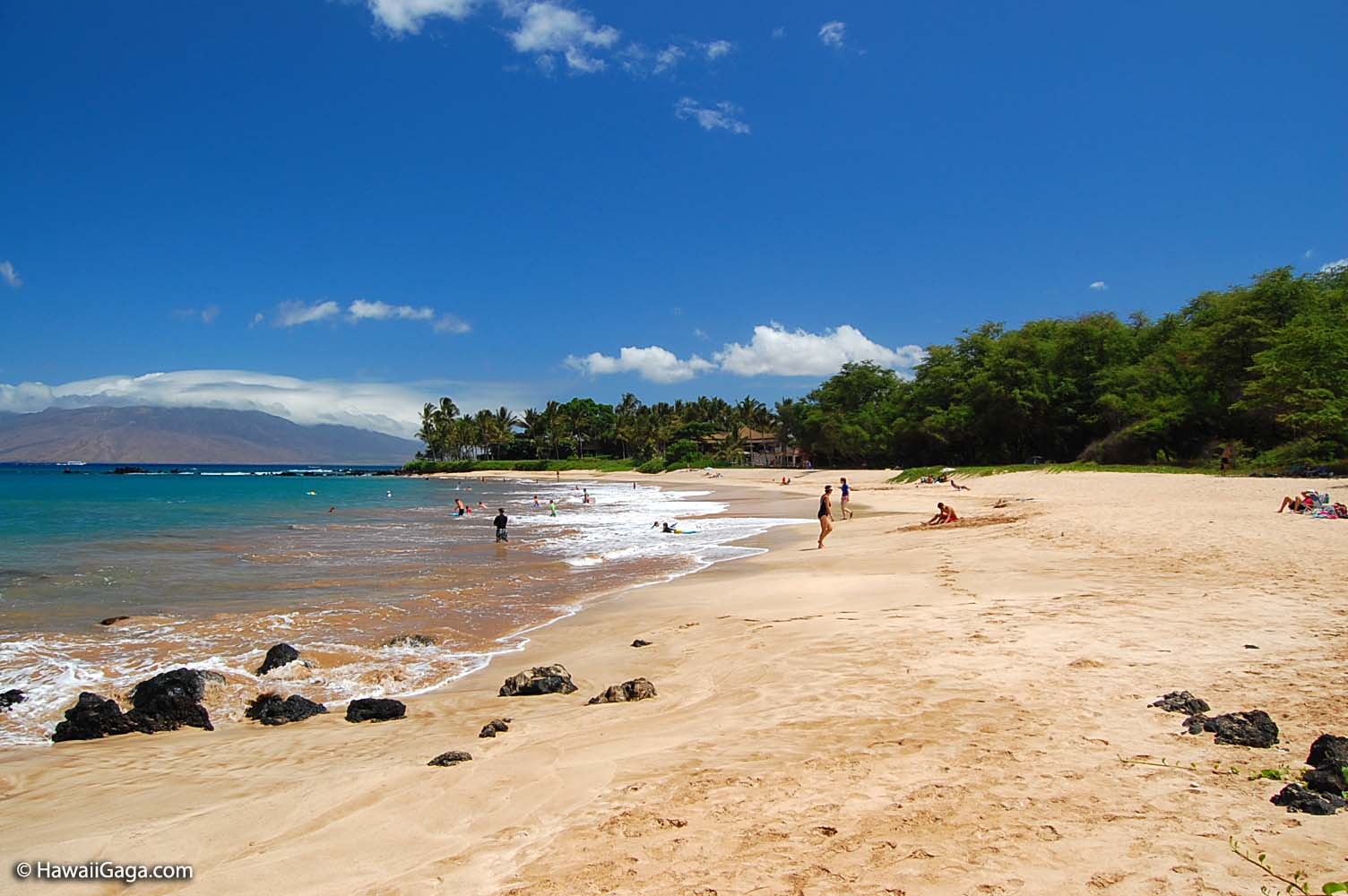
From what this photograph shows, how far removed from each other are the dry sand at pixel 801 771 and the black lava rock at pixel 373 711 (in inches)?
9.5

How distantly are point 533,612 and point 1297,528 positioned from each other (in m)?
14.9

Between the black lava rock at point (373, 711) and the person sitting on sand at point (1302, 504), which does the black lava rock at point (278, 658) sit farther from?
the person sitting on sand at point (1302, 504)

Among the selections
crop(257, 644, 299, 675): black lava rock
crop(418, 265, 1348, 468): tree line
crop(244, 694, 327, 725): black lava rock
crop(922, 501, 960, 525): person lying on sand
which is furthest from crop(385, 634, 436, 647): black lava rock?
crop(418, 265, 1348, 468): tree line

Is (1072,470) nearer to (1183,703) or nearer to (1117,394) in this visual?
(1117,394)

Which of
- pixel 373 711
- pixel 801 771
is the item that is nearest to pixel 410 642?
pixel 373 711

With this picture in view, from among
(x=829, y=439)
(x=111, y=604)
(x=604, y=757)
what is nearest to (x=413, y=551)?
(x=111, y=604)

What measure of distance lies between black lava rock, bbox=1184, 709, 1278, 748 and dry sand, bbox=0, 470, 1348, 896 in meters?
0.11

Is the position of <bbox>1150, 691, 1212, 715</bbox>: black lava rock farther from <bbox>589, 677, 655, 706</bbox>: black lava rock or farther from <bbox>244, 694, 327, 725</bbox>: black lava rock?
<bbox>244, 694, 327, 725</bbox>: black lava rock

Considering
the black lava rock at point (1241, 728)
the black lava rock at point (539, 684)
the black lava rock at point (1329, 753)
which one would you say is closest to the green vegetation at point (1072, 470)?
the black lava rock at point (1241, 728)

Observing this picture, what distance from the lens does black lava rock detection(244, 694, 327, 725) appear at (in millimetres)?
6830

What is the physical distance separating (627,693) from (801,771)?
2.50m

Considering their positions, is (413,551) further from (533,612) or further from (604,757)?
(604,757)

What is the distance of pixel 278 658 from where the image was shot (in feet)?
28.1

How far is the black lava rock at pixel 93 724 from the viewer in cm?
647
